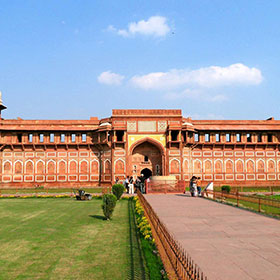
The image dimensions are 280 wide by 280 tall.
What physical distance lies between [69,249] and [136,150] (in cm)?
2407

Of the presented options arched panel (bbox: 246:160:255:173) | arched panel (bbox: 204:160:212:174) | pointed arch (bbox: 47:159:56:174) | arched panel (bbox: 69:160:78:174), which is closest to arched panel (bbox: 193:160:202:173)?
arched panel (bbox: 204:160:212:174)

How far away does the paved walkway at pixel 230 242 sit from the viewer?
4.24 meters

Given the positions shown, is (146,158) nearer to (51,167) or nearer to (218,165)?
(218,165)

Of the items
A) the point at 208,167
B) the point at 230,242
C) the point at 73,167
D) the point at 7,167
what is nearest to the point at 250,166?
the point at 208,167

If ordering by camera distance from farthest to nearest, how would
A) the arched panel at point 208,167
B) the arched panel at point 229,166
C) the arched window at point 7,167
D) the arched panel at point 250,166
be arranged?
the arched panel at point 250,166 → the arched panel at point 229,166 → the arched panel at point 208,167 → the arched window at point 7,167

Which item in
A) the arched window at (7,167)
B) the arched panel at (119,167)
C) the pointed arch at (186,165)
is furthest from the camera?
the arched window at (7,167)

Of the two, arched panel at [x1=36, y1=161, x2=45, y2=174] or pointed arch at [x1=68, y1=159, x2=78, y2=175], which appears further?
pointed arch at [x1=68, y1=159, x2=78, y2=175]

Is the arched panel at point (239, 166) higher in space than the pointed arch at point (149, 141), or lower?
lower

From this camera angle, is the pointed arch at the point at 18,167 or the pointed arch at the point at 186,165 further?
the pointed arch at the point at 18,167

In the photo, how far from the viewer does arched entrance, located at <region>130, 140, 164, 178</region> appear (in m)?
29.8

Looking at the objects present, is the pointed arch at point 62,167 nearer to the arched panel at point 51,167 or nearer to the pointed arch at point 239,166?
the arched panel at point 51,167

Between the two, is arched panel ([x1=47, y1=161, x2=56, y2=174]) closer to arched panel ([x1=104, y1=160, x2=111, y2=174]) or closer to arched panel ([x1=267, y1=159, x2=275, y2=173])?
arched panel ([x1=104, y1=160, x2=111, y2=174])

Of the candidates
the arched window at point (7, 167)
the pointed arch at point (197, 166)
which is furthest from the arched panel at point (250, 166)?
the arched window at point (7, 167)

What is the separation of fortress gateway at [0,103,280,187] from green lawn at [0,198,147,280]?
63.7ft
